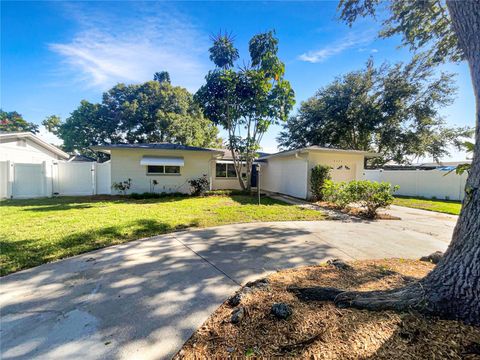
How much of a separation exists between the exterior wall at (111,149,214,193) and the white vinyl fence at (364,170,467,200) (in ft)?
45.5

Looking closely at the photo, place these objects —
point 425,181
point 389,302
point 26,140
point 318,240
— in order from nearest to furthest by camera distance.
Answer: point 389,302 → point 318,240 → point 26,140 → point 425,181

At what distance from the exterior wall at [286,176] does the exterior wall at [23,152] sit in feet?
51.5

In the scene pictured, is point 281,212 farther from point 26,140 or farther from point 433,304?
point 26,140

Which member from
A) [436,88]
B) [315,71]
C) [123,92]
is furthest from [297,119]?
[123,92]

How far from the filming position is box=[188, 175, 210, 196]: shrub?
13.5 meters

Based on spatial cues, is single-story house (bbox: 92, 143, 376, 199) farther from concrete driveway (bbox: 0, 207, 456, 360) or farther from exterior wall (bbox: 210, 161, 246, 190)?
concrete driveway (bbox: 0, 207, 456, 360)

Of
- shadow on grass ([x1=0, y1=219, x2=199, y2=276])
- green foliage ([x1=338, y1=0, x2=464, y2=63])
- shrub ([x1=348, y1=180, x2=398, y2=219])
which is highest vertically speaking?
green foliage ([x1=338, y1=0, x2=464, y2=63])

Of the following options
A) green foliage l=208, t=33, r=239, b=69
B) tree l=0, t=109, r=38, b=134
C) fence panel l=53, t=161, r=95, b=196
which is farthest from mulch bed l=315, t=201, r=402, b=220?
tree l=0, t=109, r=38, b=134

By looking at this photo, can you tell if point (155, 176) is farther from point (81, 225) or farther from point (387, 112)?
point (387, 112)

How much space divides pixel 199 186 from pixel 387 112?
1780 cm

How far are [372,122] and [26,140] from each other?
84.7 ft

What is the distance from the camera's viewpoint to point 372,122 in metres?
19.4

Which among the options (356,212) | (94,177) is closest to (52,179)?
(94,177)

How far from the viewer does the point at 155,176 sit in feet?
45.3
